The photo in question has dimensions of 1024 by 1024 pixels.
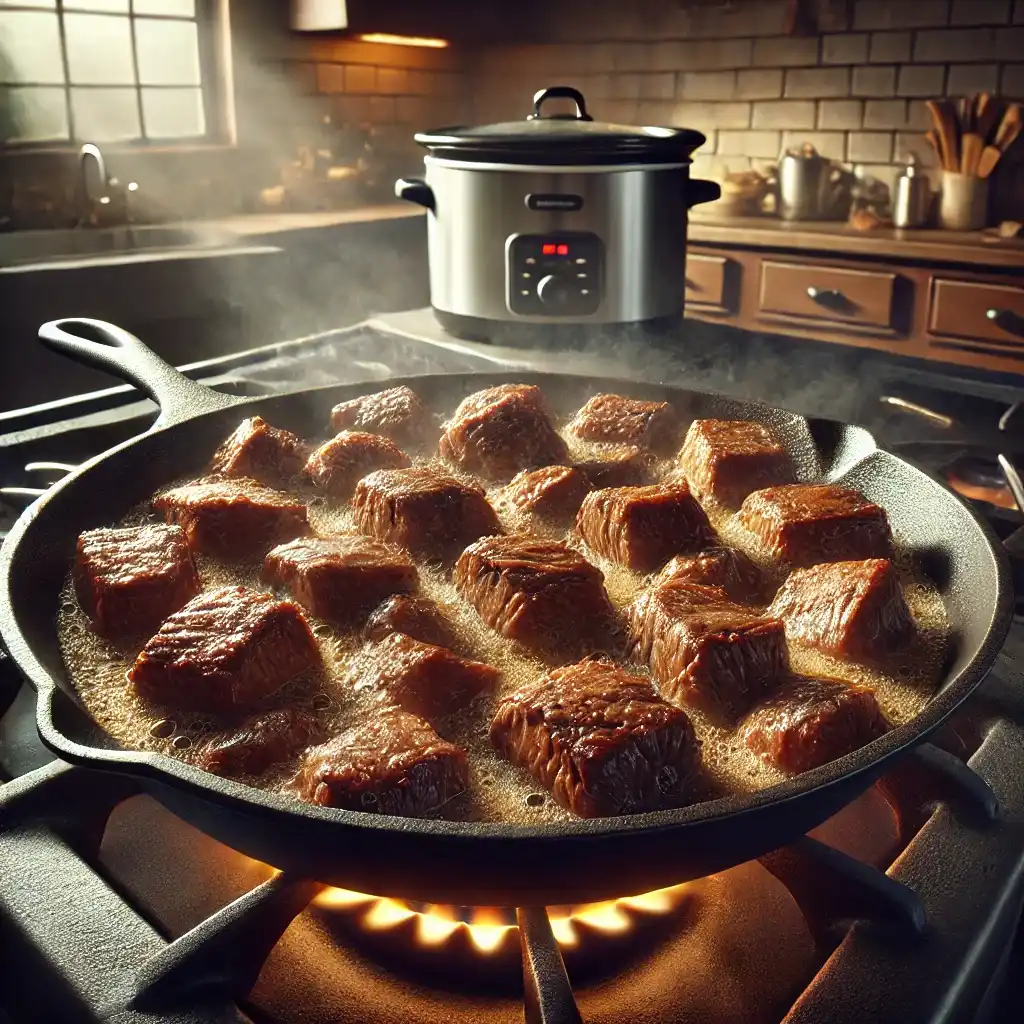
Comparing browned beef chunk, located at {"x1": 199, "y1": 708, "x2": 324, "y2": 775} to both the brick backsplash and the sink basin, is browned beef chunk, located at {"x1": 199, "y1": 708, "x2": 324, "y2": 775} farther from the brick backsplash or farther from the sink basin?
the brick backsplash

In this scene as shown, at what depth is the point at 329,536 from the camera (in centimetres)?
119

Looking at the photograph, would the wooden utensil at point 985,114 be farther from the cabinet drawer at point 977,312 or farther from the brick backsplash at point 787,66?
the cabinet drawer at point 977,312

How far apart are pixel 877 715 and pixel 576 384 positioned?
35.4 inches

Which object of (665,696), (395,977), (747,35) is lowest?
(395,977)

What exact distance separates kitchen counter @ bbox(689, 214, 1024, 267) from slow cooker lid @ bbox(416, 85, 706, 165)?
191cm

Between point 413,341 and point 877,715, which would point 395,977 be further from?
point 413,341

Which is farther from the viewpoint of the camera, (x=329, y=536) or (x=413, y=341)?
(x=413, y=341)

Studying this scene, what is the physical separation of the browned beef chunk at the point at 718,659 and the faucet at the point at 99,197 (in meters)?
3.53

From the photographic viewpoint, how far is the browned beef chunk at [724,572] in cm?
110

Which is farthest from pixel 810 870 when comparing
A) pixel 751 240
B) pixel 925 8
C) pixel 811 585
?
pixel 925 8

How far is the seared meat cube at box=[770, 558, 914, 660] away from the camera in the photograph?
98 centimetres

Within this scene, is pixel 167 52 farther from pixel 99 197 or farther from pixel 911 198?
pixel 911 198

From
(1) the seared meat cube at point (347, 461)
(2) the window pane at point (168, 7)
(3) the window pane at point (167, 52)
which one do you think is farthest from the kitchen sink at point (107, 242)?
(1) the seared meat cube at point (347, 461)

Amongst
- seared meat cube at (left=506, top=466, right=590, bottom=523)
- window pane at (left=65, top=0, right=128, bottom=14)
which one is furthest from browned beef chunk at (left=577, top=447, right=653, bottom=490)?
window pane at (left=65, top=0, right=128, bottom=14)
